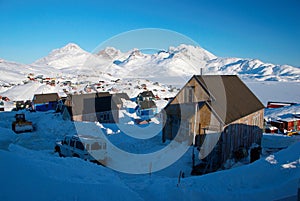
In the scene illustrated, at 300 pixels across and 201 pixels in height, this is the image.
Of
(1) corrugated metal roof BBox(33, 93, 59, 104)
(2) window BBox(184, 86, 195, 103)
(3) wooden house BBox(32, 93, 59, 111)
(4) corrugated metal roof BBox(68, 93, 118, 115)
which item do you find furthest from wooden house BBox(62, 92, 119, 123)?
(2) window BBox(184, 86, 195, 103)

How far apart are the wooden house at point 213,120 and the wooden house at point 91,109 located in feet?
60.8

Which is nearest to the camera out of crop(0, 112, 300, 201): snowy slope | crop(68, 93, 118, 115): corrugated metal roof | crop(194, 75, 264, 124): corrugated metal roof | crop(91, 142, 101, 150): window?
crop(0, 112, 300, 201): snowy slope

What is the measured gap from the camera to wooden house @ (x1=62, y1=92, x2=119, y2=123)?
115ft

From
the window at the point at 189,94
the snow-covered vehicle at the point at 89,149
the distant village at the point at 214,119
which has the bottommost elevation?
the snow-covered vehicle at the point at 89,149

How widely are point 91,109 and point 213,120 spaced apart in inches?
930

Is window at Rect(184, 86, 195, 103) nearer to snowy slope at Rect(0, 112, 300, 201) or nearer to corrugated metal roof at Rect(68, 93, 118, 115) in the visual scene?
snowy slope at Rect(0, 112, 300, 201)

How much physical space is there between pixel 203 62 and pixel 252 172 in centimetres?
1599

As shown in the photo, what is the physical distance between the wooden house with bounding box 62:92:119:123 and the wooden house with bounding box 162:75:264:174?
60.8ft

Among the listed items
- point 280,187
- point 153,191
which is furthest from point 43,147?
point 280,187

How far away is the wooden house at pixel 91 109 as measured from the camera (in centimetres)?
3503

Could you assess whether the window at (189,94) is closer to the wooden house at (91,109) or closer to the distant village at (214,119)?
the distant village at (214,119)

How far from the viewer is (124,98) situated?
52.9 m

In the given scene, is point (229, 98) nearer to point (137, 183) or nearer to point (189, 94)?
point (189, 94)

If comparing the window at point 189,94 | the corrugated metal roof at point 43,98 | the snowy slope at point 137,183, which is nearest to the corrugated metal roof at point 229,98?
the window at point 189,94
